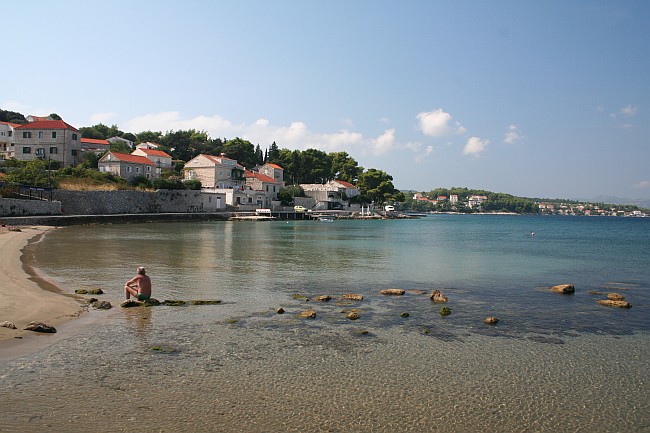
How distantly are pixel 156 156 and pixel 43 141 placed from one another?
19637 millimetres

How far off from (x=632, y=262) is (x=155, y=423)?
36.2 metres

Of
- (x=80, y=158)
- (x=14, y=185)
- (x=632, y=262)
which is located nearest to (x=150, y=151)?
(x=80, y=158)

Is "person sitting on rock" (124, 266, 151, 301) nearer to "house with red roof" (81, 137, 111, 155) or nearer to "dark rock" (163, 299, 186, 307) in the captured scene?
"dark rock" (163, 299, 186, 307)

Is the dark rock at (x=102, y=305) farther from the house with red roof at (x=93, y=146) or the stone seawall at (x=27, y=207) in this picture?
the house with red roof at (x=93, y=146)

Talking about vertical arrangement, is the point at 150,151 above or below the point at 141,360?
above

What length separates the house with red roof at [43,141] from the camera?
7344cm

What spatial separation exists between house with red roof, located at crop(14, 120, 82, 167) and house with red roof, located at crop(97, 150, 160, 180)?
22.0 ft

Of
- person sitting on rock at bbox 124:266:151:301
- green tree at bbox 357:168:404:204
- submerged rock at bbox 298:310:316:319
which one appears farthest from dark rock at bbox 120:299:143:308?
green tree at bbox 357:168:404:204

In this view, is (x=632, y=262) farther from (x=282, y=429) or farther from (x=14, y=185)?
(x=14, y=185)

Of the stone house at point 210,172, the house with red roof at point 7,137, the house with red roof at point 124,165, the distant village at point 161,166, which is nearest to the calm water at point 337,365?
the house with red roof at point 124,165

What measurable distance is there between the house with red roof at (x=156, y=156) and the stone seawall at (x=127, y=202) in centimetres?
Answer: 1114

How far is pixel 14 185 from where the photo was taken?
53250mm

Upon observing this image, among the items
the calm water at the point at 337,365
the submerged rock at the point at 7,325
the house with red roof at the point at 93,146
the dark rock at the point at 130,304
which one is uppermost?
the house with red roof at the point at 93,146

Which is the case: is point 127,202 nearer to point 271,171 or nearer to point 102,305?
Result: point 271,171
